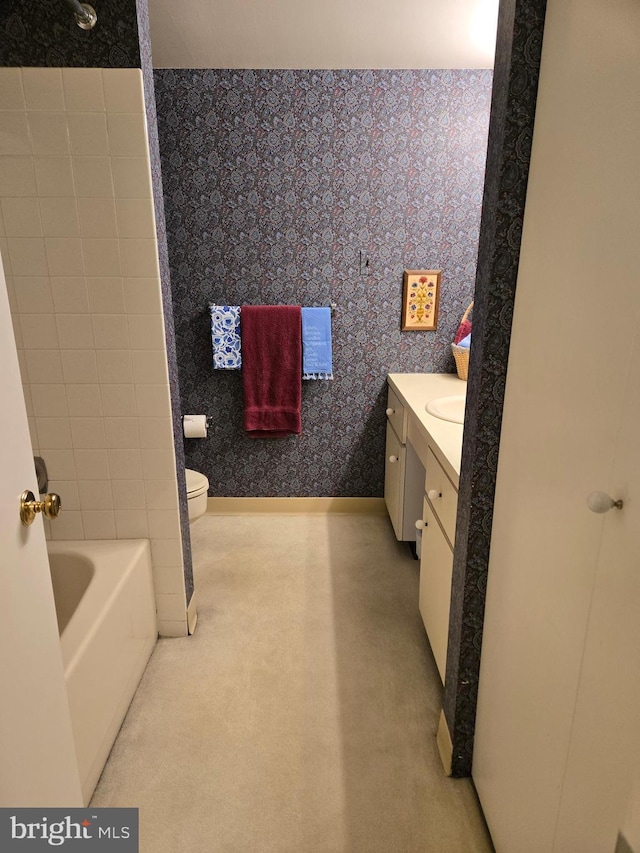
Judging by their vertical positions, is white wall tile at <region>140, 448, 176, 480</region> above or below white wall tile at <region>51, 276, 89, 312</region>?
below

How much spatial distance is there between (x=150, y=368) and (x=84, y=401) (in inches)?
10.3

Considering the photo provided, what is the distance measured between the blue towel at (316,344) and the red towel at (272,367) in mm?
29

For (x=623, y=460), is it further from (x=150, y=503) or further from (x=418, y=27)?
(x=418, y=27)

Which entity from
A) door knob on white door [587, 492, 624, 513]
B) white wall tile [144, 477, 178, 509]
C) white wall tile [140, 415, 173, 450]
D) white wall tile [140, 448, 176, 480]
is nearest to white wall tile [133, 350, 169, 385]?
white wall tile [140, 415, 173, 450]

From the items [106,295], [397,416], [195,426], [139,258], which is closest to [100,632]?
[106,295]

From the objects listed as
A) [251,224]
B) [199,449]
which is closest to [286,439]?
[199,449]

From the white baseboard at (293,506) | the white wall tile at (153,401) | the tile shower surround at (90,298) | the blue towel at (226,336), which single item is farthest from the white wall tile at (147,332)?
the white baseboard at (293,506)

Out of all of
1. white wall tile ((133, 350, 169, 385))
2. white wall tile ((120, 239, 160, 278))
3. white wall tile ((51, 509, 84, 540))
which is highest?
white wall tile ((120, 239, 160, 278))

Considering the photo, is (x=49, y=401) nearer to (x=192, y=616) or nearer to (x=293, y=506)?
(x=192, y=616)

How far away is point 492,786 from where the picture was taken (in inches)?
54.3

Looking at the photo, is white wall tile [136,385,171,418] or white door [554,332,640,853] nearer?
white door [554,332,640,853]

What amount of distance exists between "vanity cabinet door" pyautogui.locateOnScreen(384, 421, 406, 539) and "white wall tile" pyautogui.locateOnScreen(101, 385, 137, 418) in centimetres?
127

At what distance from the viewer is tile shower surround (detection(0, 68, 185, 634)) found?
1669 millimetres

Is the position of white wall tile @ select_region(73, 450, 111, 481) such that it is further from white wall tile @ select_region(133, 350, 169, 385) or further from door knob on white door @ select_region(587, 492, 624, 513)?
door knob on white door @ select_region(587, 492, 624, 513)
